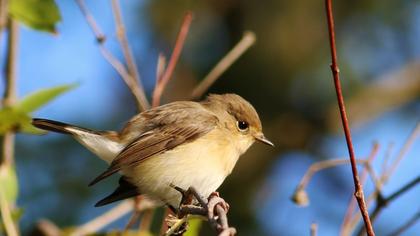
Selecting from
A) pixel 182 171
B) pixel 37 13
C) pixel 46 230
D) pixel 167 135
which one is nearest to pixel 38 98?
pixel 37 13

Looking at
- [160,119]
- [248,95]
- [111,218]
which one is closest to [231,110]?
[160,119]

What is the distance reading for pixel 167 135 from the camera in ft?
13.2

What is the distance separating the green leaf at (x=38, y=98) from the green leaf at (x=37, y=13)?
0.70 ft

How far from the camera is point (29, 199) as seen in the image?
19.4 ft

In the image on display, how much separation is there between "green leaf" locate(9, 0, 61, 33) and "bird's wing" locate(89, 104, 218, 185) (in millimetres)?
1335

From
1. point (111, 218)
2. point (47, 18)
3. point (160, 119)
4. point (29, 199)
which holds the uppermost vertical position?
point (47, 18)

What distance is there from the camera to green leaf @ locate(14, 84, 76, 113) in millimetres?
2410

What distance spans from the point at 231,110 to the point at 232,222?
6.89 feet

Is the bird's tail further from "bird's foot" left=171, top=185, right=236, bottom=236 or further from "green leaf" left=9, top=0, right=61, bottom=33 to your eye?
"bird's foot" left=171, top=185, right=236, bottom=236

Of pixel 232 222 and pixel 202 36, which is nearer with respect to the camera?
pixel 232 222

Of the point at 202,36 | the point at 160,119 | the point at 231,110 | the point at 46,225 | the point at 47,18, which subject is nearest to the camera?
the point at 47,18

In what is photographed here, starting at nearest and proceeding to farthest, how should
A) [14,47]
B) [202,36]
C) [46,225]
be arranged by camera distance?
[46,225], [14,47], [202,36]

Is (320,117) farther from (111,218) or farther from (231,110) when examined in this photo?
(111,218)

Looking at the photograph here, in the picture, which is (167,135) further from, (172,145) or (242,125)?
(242,125)
